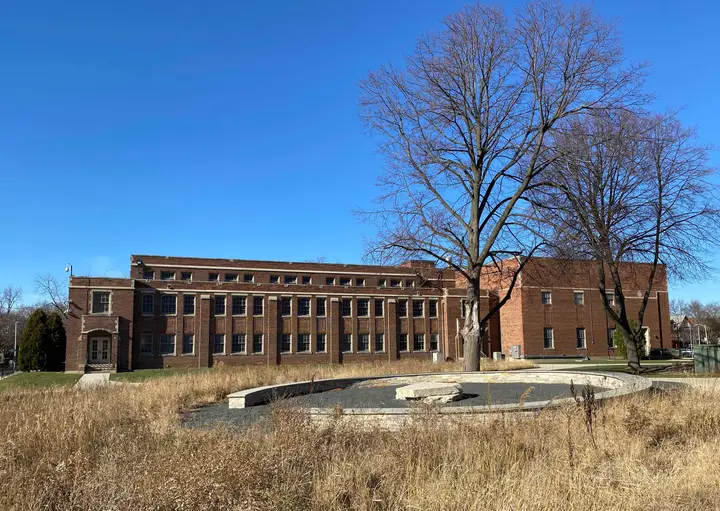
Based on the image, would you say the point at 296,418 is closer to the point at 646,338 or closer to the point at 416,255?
the point at 416,255

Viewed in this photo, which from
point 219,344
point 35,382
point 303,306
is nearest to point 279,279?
point 303,306

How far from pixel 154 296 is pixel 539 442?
162 ft

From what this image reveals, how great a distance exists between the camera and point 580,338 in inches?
2378

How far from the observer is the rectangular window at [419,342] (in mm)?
60500

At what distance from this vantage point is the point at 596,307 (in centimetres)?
6119

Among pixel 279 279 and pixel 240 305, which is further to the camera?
pixel 279 279

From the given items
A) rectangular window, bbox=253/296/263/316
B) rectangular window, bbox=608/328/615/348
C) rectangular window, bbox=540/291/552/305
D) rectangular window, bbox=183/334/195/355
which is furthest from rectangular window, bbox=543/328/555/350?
rectangular window, bbox=183/334/195/355

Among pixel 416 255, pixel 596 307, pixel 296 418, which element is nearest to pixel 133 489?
pixel 296 418

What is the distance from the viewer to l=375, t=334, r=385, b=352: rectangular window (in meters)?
58.7

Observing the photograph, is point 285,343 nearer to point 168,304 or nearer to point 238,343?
point 238,343

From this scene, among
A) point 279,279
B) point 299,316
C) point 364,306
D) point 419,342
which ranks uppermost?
point 279,279

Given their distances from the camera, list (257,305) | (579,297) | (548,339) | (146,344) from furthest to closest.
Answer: (579,297) < (548,339) < (257,305) < (146,344)

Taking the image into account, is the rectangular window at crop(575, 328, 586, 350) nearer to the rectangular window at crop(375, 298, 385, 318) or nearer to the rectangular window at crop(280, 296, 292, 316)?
the rectangular window at crop(375, 298, 385, 318)

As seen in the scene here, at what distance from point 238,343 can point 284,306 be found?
5.68m
